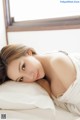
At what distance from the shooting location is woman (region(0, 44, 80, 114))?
1.07 m

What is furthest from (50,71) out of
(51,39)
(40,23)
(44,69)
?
(40,23)

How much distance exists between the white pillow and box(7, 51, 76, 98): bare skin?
0.07m

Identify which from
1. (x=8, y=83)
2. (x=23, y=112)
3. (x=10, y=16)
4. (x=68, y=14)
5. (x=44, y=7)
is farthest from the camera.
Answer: (x=10, y=16)

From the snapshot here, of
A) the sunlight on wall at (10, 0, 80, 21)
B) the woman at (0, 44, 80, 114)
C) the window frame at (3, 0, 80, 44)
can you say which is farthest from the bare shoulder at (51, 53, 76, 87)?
the sunlight on wall at (10, 0, 80, 21)

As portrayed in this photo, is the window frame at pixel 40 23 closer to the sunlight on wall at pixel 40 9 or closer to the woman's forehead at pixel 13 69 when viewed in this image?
the sunlight on wall at pixel 40 9

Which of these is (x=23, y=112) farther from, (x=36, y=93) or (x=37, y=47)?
(x=37, y=47)

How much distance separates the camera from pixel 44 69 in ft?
3.88

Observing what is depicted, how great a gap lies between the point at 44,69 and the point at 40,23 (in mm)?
1163

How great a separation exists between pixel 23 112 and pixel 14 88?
131 millimetres

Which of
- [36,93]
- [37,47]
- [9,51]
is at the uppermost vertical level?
[9,51]

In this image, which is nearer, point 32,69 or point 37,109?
point 37,109

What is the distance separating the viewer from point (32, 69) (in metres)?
1.14

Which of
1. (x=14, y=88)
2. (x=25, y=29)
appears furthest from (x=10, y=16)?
(x=14, y=88)

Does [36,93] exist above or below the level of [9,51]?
below
